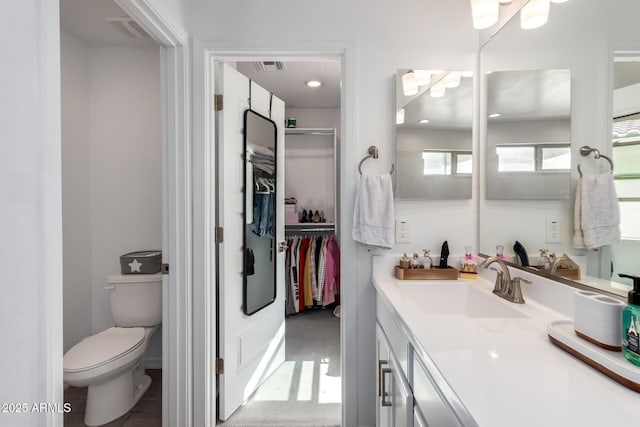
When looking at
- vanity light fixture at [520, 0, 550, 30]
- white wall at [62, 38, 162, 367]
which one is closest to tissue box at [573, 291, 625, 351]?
vanity light fixture at [520, 0, 550, 30]

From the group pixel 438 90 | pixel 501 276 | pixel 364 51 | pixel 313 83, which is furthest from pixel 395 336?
pixel 313 83

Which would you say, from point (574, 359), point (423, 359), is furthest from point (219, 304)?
point (574, 359)

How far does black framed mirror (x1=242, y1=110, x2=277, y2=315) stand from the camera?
6.12ft

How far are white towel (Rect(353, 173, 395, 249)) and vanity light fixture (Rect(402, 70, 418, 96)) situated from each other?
0.50m

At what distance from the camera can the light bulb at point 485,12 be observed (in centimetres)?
132

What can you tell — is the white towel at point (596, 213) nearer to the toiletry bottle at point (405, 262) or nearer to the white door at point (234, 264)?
the toiletry bottle at point (405, 262)

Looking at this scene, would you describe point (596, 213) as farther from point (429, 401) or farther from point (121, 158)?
point (121, 158)

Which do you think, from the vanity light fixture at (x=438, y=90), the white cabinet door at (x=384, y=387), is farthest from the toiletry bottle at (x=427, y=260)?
the vanity light fixture at (x=438, y=90)

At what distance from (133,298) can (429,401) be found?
1.98 meters

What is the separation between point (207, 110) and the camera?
156cm

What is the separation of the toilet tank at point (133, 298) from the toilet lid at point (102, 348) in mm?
68

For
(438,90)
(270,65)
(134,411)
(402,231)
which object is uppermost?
(270,65)

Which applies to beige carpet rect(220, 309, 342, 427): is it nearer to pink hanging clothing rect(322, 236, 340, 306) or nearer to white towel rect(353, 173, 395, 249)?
pink hanging clothing rect(322, 236, 340, 306)

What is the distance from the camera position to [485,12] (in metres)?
1.33
